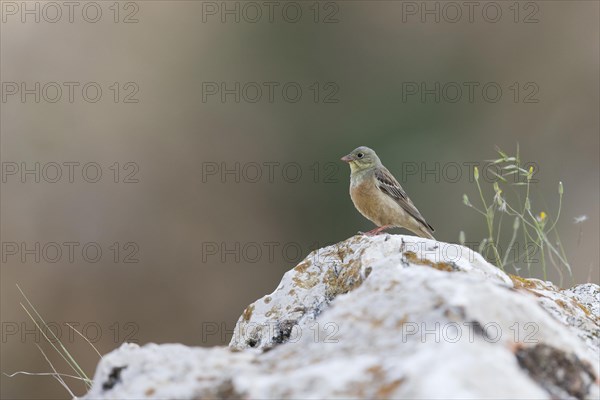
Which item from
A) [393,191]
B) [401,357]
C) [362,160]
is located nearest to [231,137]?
A: [362,160]

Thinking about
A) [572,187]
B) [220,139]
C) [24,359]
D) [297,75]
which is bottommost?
[24,359]

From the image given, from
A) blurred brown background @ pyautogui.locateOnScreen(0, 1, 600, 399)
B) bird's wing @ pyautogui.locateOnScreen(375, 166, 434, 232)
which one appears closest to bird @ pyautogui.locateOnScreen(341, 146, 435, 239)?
bird's wing @ pyautogui.locateOnScreen(375, 166, 434, 232)

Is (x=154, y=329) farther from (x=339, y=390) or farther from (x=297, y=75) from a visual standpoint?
(x=339, y=390)

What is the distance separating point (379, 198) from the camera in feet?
21.5

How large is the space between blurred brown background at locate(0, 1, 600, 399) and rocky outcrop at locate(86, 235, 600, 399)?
8.03m

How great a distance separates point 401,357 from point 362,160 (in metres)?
A: 5.07

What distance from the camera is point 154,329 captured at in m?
11.0

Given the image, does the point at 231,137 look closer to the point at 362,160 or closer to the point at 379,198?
the point at 362,160

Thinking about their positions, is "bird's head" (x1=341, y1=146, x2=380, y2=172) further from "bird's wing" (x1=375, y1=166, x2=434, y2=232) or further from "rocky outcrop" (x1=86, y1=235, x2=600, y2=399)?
"rocky outcrop" (x1=86, y1=235, x2=600, y2=399)

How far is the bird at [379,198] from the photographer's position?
258 inches

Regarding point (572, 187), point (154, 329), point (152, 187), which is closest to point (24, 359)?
point (154, 329)

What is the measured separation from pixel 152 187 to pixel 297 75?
12.6 ft

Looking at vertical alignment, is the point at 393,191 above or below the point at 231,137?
below

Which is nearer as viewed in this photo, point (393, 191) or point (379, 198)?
point (379, 198)
